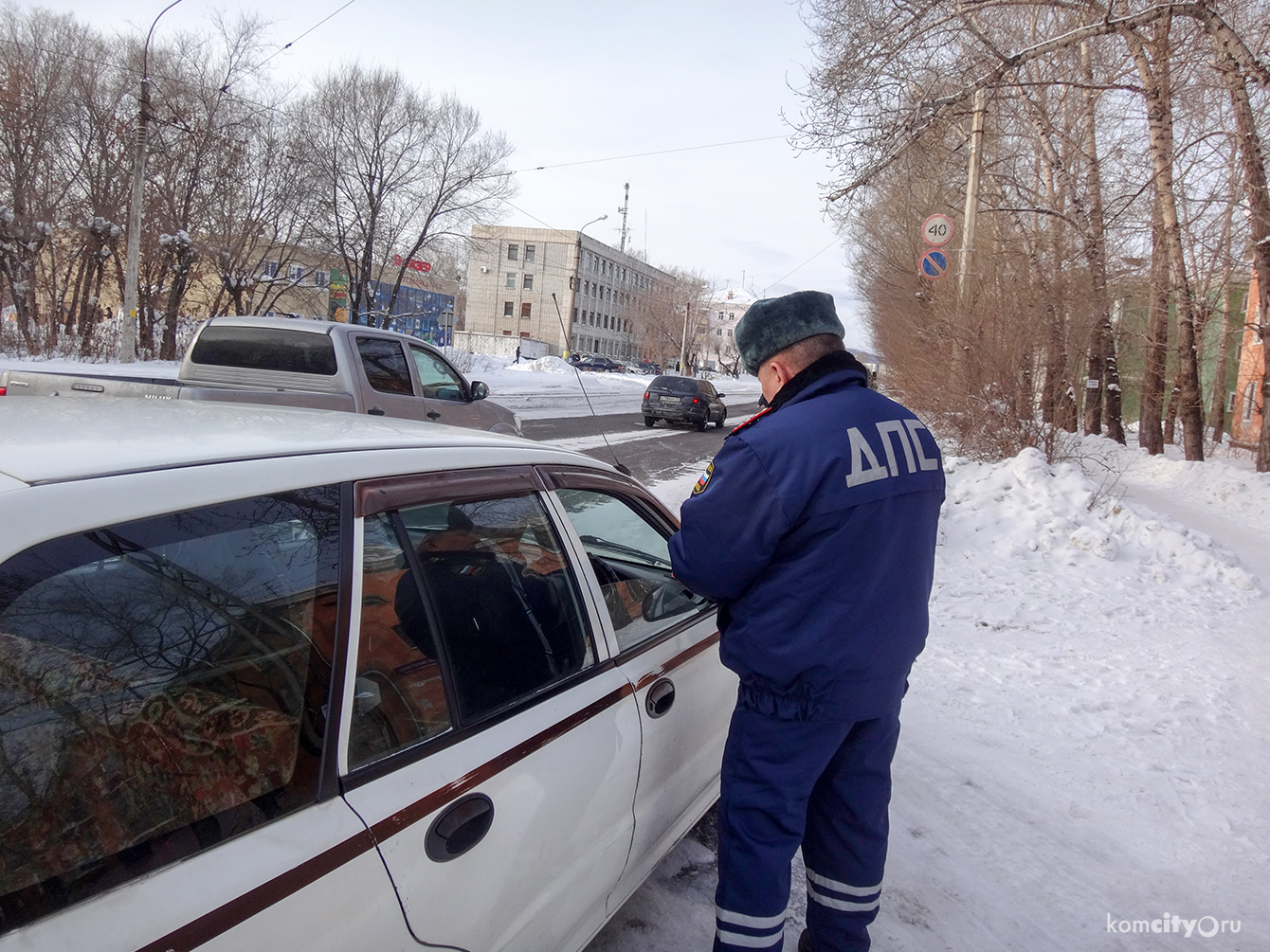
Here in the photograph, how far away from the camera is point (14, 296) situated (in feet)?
78.2

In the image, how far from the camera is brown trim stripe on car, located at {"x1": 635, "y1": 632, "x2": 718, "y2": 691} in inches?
87.3

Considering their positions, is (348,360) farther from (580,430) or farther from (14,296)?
(14,296)

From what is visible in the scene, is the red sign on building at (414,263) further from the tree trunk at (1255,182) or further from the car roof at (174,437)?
the car roof at (174,437)

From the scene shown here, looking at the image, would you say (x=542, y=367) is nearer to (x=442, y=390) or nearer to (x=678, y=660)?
(x=442, y=390)

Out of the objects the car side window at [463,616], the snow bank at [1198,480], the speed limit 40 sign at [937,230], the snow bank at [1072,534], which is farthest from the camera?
the speed limit 40 sign at [937,230]

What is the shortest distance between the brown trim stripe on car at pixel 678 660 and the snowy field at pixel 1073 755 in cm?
85

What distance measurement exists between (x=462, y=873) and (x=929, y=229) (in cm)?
1250

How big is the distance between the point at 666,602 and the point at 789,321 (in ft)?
3.40

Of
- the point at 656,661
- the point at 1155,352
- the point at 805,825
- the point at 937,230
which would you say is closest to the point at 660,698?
the point at 656,661

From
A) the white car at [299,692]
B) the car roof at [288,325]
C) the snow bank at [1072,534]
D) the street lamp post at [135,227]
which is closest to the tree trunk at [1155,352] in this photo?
the snow bank at [1072,534]

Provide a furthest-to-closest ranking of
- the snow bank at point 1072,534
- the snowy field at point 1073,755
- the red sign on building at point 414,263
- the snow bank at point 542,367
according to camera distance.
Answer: the snow bank at point 542,367, the red sign on building at point 414,263, the snow bank at point 1072,534, the snowy field at point 1073,755

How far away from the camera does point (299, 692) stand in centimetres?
141

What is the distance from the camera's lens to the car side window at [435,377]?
8211mm

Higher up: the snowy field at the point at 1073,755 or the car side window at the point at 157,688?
the car side window at the point at 157,688
